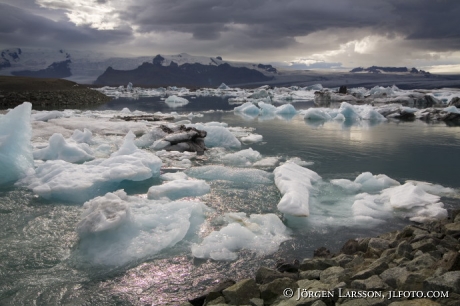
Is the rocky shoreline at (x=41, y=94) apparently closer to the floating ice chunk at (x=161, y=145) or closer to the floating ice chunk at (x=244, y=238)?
the floating ice chunk at (x=161, y=145)

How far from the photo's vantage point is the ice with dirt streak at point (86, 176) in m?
7.87

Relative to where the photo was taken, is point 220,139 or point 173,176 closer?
point 173,176

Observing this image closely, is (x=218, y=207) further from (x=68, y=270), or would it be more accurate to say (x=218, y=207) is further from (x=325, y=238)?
(x=68, y=270)

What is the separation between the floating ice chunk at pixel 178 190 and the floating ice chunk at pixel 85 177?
1.07 m

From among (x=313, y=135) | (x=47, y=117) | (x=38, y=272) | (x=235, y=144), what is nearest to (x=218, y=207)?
(x=38, y=272)

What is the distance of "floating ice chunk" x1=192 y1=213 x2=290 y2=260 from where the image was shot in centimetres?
570

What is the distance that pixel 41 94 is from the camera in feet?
118

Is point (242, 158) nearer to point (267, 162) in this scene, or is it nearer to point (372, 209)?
point (267, 162)

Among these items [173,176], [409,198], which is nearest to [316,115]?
[173,176]

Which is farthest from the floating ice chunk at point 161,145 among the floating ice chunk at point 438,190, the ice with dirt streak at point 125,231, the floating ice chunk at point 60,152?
the floating ice chunk at point 438,190

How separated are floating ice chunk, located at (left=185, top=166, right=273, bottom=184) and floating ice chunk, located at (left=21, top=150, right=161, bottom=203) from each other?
1.32 m

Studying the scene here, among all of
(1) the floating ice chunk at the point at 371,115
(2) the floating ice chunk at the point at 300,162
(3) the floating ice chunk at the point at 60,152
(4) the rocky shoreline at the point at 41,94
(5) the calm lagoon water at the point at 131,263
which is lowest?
(5) the calm lagoon water at the point at 131,263

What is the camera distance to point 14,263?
524 centimetres

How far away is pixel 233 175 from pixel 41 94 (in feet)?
108
